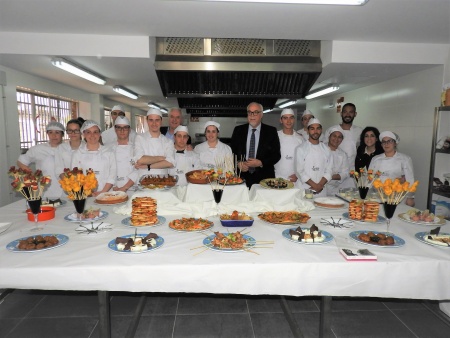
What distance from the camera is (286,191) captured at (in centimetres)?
255

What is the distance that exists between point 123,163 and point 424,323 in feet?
10.9

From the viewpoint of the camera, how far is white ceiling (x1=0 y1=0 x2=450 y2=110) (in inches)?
113

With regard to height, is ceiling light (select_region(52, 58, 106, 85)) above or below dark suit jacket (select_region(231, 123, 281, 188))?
above

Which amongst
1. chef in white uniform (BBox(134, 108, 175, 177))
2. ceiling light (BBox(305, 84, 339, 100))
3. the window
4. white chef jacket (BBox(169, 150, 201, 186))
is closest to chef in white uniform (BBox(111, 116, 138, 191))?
chef in white uniform (BBox(134, 108, 175, 177))

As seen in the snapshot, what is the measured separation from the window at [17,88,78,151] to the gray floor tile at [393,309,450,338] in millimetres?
6004

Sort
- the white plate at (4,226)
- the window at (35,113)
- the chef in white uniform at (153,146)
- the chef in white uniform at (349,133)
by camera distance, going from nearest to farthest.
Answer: the white plate at (4,226) < the chef in white uniform at (153,146) < the chef in white uniform at (349,133) < the window at (35,113)

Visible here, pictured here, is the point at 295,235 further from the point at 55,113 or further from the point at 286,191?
the point at 55,113

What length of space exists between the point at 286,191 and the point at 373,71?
3.17 metres

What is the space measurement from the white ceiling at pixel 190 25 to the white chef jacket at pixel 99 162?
1382 mm

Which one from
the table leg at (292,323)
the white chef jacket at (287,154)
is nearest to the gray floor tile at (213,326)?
the table leg at (292,323)

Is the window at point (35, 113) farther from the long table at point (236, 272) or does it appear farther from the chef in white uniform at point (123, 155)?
the long table at point (236, 272)

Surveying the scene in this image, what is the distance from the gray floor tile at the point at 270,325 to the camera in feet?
7.52

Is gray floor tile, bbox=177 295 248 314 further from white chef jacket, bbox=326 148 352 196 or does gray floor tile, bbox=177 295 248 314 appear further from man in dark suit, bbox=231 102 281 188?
white chef jacket, bbox=326 148 352 196

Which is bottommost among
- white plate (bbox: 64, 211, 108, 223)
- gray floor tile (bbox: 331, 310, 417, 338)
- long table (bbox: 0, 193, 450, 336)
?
gray floor tile (bbox: 331, 310, 417, 338)
